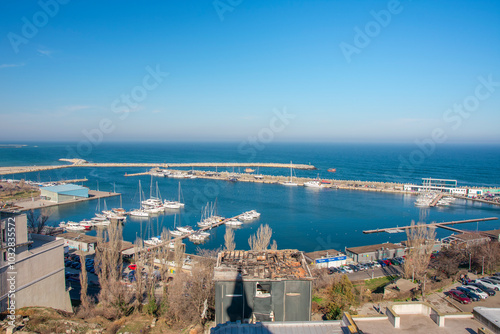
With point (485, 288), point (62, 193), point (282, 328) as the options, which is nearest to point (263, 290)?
point (282, 328)

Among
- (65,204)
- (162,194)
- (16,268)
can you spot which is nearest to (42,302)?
(16,268)

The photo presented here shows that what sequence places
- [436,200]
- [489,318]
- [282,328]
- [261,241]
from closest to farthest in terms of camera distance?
[489,318]
[282,328]
[261,241]
[436,200]

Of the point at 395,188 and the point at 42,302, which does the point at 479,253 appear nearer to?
the point at 42,302

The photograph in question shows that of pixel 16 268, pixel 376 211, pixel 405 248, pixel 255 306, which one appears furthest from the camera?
pixel 376 211

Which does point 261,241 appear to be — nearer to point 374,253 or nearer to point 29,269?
point 374,253

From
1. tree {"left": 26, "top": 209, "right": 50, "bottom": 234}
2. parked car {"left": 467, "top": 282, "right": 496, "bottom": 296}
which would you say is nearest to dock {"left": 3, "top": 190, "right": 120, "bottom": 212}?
tree {"left": 26, "top": 209, "right": 50, "bottom": 234}

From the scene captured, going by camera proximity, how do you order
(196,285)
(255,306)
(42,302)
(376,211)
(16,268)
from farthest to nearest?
(376,211) < (196,285) < (42,302) < (16,268) < (255,306)

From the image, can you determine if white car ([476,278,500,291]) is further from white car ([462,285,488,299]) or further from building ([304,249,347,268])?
building ([304,249,347,268])
